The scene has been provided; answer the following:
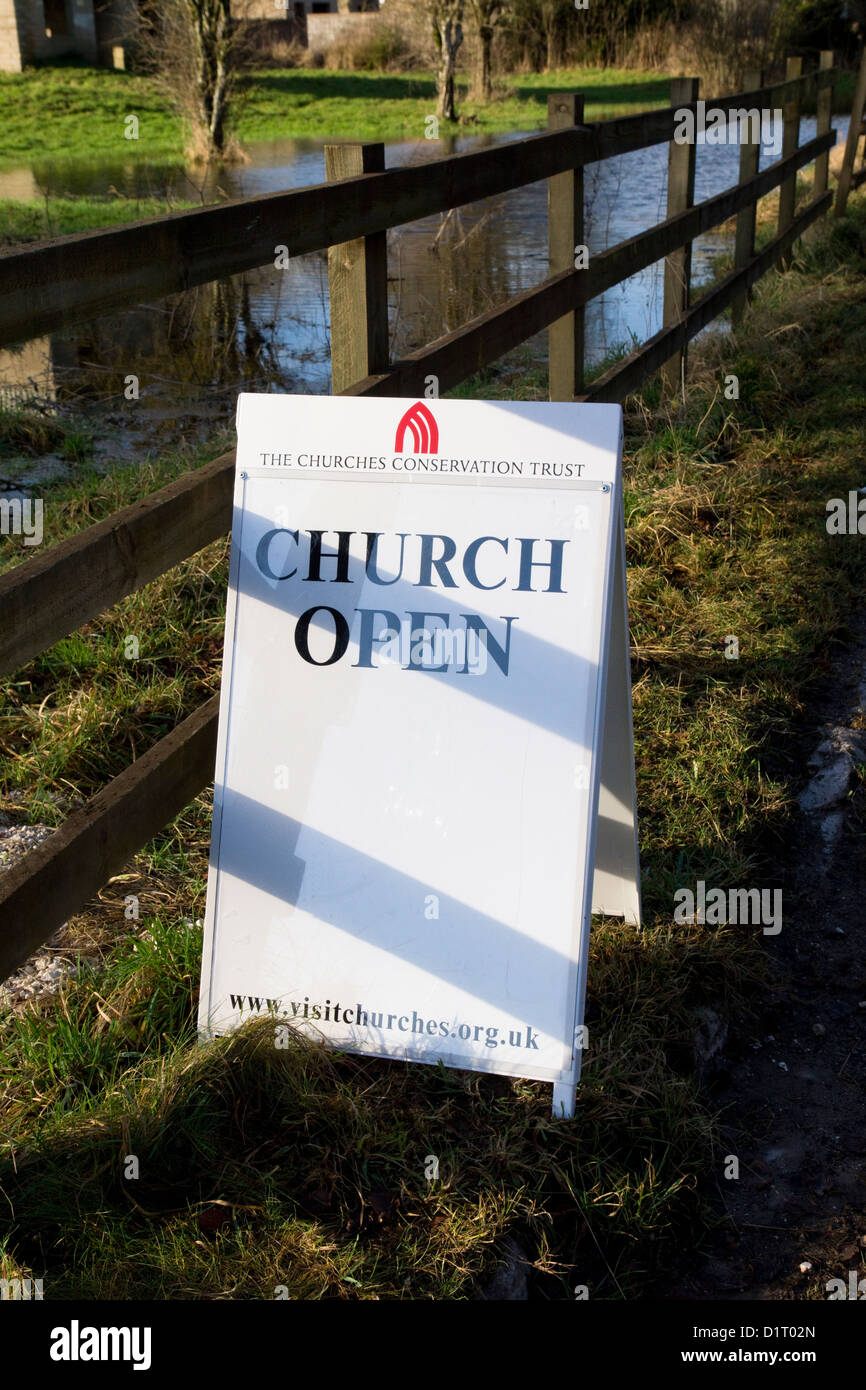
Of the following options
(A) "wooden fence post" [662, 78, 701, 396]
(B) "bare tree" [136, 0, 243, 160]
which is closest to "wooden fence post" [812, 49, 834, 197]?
(A) "wooden fence post" [662, 78, 701, 396]

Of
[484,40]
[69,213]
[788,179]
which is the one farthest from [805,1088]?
[484,40]

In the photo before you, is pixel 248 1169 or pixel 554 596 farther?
pixel 554 596

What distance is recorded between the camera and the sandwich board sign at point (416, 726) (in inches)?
94.6

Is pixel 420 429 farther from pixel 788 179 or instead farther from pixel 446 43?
pixel 446 43

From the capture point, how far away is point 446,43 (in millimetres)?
30266

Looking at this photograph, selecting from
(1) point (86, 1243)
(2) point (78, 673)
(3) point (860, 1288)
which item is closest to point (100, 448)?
(2) point (78, 673)

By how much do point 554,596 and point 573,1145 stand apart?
1.05 m

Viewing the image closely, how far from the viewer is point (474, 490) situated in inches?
96.5

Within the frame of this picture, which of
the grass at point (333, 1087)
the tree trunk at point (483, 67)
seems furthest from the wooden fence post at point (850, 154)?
the tree trunk at point (483, 67)

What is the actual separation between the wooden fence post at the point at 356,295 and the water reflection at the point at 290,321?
2.17 m

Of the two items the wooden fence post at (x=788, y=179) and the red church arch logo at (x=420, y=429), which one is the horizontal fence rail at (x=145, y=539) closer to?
the red church arch logo at (x=420, y=429)

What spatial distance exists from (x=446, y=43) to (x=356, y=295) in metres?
30.9
